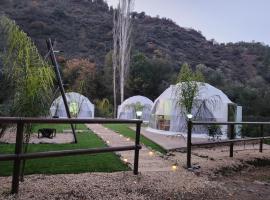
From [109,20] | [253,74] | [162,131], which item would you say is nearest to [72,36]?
[109,20]

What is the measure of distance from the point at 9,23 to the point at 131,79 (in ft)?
124

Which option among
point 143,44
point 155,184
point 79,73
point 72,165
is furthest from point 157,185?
point 143,44

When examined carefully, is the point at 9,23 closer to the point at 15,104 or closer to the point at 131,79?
the point at 15,104

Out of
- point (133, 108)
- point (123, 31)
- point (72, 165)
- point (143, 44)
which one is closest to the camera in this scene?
point (72, 165)

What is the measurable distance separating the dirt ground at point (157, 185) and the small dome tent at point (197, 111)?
28.9 feet

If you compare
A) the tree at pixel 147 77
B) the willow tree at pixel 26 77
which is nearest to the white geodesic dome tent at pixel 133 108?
the tree at pixel 147 77

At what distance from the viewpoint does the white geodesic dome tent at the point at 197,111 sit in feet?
57.8

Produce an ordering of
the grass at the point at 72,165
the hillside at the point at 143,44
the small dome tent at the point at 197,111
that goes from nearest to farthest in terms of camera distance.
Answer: the grass at the point at 72,165 → the small dome tent at the point at 197,111 → the hillside at the point at 143,44

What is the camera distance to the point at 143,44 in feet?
180

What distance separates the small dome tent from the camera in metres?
17.6

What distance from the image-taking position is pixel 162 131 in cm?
1870

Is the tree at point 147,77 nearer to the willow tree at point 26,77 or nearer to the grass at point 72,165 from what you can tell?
the grass at point 72,165

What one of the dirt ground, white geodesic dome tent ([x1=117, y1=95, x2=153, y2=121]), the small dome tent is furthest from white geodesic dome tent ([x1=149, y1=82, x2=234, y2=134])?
white geodesic dome tent ([x1=117, y1=95, x2=153, y2=121])

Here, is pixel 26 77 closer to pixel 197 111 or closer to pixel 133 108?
pixel 197 111
